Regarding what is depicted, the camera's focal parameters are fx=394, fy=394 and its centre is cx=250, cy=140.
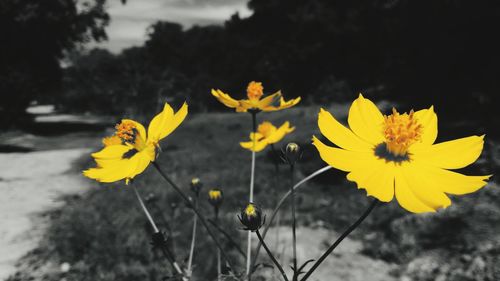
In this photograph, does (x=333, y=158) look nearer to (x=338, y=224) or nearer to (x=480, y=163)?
(x=338, y=224)

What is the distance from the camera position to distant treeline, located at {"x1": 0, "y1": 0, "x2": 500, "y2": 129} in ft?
19.7

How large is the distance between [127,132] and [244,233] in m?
2.34

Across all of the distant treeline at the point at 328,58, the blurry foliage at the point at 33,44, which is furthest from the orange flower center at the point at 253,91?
the blurry foliage at the point at 33,44

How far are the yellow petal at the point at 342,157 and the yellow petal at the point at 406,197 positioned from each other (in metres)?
0.07

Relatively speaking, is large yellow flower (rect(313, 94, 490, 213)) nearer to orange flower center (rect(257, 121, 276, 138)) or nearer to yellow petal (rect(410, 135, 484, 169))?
yellow petal (rect(410, 135, 484, 169))

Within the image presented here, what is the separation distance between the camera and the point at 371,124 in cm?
84

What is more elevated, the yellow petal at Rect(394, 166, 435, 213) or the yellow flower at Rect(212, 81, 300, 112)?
the yellow flower at Rect(212, 81, 300, 112)

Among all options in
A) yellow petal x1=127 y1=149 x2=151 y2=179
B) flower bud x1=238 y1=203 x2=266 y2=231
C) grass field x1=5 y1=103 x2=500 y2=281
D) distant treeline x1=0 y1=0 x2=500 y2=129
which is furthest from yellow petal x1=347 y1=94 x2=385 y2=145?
distant treeline x1=0 y1=0 x2=500 y2=129

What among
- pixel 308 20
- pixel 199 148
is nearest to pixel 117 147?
pixel 199 148

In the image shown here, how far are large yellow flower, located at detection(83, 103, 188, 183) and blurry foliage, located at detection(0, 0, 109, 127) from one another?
10.5 meters

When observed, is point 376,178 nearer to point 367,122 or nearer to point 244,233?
point 367,122

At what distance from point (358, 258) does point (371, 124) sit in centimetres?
222

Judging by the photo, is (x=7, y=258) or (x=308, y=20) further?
(x=308, y=20)

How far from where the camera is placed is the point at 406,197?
0.62 metres
